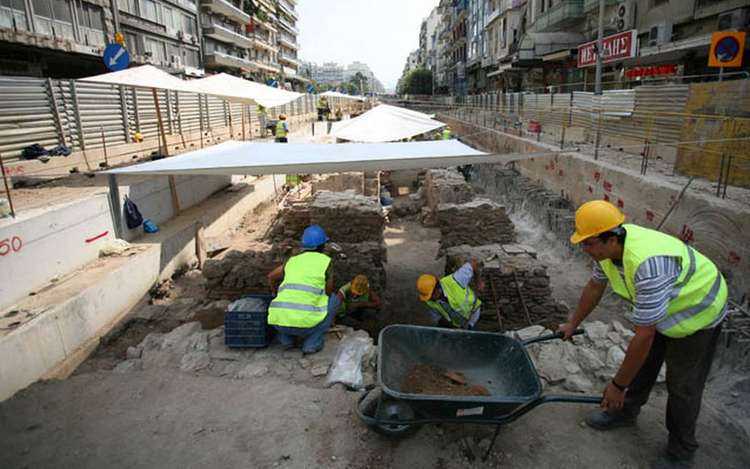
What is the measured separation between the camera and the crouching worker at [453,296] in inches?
202

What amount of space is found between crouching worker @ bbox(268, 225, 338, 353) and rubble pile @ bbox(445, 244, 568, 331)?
270 centimetres

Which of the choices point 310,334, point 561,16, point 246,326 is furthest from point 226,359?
point 561,16

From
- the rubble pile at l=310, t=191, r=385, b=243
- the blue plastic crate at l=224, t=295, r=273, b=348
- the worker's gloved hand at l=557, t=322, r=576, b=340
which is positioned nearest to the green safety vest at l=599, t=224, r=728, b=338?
the worker's gloved hand at l=557, t=322, r=576, b=340

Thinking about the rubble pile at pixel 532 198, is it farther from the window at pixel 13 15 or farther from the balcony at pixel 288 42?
the balcony at pixel 288 42

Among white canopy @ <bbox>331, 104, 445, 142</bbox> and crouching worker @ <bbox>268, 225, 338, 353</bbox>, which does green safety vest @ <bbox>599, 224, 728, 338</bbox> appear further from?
white canopy @ <bbox>331, 104, 445, 142</bbox>

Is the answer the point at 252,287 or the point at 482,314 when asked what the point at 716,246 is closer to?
the point at 482,314

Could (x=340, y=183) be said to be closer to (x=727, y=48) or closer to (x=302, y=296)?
(x=302, y=296)

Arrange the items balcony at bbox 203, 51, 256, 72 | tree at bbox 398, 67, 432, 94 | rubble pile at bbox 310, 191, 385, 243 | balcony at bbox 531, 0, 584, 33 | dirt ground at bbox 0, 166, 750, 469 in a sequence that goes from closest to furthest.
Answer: dirt ground at bbox 0, 166, 750, 469 → rubble pile at bbox 310, 191, 385, 243 → balcony at bbox 531, 0, 584, 33 → balcony at bbox 203, 51, 256, 72 → tree at bbox 398, 67, 432, 94

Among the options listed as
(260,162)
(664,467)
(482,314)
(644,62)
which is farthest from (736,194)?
(644,62)

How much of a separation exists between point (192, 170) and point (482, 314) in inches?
170

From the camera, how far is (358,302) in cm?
600

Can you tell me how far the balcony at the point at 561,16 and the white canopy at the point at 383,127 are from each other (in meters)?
16.4

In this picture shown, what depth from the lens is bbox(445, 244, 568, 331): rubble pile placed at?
6.20m

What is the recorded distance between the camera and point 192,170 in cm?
577
